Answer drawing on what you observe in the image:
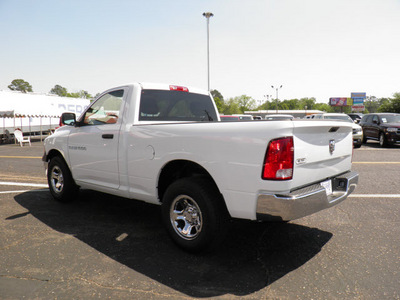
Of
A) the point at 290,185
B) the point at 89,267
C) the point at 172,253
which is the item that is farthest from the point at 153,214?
the point at 290,185

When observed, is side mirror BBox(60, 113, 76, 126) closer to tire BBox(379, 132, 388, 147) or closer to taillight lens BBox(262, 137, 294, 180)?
taillight lens BBox(262, 137, 294, 180)

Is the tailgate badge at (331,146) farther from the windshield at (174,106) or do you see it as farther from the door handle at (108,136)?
the door handle at (108,136)

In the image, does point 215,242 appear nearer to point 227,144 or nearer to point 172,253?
point 172,253

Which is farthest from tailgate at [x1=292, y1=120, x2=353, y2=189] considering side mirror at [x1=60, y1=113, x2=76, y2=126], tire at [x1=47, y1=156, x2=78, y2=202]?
tire at [x1=47, y1=156, x2=78, y2=202]

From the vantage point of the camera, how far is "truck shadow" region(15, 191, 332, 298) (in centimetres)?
272

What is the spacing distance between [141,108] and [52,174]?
2.38m

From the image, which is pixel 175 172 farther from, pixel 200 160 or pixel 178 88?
pixel 178 88

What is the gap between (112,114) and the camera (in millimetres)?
4184

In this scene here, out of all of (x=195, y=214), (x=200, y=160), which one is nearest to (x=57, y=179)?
(x=195, y=214)

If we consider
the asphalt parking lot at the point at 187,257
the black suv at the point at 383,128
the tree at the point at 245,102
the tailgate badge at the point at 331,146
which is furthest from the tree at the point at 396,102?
the tree at the point at 245,102

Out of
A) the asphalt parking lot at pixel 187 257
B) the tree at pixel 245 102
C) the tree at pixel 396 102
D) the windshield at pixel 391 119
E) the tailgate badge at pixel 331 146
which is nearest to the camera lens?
the asphalt parking lot at pixel 187 257

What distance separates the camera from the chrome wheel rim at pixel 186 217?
3174 mm

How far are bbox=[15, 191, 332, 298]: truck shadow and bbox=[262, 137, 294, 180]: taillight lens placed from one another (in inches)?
37.1

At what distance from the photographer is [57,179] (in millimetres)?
5203
